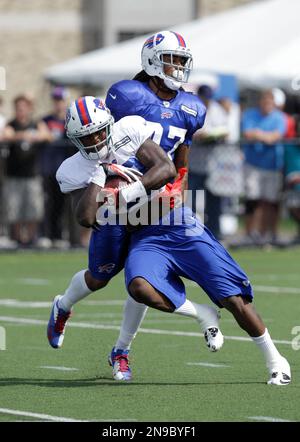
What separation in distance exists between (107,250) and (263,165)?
398 inches

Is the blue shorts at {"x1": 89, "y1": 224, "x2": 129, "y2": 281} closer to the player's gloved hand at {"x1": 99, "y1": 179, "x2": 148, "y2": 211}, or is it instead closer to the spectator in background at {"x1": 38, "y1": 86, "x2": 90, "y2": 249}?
the player's gloved hand at {"x1": 99, "y1": 179, "x2": 148, "y2": 211}

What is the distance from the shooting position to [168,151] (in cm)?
785

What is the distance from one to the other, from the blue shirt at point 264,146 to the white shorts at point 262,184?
80 millimetres

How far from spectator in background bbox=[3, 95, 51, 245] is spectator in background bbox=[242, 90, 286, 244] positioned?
8.84ft

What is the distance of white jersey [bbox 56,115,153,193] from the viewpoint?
24.5 ft

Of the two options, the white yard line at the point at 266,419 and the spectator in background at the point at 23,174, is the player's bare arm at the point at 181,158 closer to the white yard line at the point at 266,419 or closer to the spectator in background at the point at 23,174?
the white yard line at the point at 266,419

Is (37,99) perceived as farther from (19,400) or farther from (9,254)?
(19,400)

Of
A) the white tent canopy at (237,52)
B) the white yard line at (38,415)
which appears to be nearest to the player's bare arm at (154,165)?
the white yard line at (38,415)

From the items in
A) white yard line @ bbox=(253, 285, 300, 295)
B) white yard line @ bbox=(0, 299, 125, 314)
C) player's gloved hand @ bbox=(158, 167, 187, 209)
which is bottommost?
white yard line @ bbox=(253, 285, 300, 295)

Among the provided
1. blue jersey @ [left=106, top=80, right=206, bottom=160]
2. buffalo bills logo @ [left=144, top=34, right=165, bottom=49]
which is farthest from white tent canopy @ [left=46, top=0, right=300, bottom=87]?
blue jersey @ [left=106, top=80, right=206, bottom=160]

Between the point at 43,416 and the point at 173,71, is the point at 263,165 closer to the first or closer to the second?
the point at 173,71

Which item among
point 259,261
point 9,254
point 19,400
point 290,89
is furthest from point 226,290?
point 290,89

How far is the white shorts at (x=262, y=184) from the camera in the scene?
17.6 m

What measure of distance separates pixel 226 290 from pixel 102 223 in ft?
2.63
